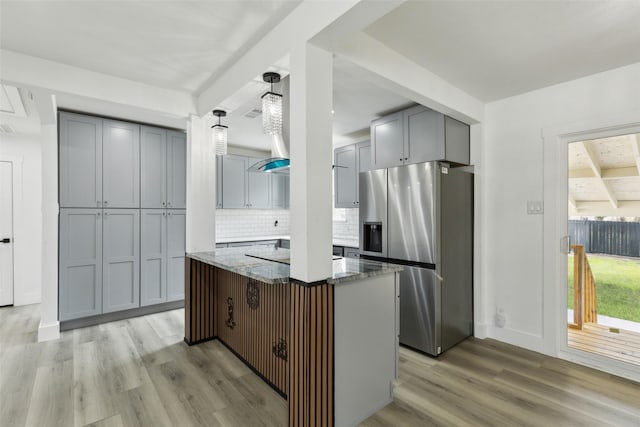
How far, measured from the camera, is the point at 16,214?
4.46m

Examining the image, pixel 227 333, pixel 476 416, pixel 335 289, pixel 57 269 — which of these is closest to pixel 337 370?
pixel 335 289

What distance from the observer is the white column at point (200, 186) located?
3188mm

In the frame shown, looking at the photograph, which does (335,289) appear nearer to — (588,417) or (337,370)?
(337,370)

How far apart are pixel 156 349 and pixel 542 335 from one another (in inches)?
142

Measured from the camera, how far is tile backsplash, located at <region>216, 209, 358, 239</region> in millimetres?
5100

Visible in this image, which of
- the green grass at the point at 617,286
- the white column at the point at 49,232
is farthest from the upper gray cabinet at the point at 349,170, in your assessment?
the white column at the point at 49,232

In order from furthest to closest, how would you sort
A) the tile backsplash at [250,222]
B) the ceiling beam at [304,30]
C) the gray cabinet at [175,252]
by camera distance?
the tile backsplash at [250,222]
the gray cabinet at [175,252]
the ceiling beam at [304,30]

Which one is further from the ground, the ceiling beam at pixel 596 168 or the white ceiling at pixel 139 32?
the white ceiling at pixel 139 32

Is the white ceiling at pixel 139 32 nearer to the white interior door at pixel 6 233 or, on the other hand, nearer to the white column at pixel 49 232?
the white column at pixel 49 232

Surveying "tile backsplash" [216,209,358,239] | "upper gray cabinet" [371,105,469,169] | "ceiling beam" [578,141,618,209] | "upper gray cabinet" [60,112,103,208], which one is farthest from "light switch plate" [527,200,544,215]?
"upper gray cabinet" [60,112,103,208]

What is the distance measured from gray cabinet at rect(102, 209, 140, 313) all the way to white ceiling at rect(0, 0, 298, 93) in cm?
182

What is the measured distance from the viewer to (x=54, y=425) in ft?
6.41

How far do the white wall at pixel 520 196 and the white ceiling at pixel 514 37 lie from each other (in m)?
0.23

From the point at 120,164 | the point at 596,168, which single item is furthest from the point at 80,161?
the point at 596,168
